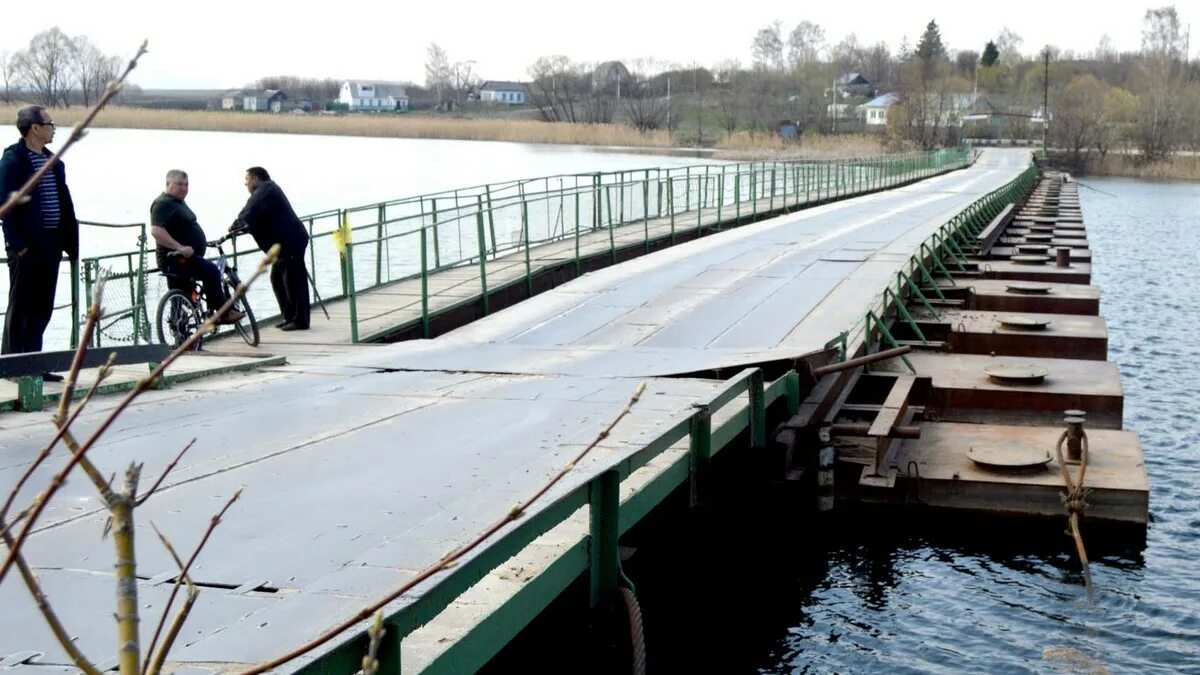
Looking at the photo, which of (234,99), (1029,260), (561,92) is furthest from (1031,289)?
(234,99)

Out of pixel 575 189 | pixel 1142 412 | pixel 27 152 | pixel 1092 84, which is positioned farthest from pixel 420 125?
pixel 27 152

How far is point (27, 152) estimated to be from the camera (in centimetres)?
1032

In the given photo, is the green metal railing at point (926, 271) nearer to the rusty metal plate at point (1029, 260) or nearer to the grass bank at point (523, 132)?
the rusty metal plate at point (1029, 260)

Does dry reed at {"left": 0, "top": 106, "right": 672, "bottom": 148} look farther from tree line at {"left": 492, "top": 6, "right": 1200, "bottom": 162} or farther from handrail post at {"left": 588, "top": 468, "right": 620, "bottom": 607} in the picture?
handrail post at {"left": 588, "top": 468, "right": 620, "bottom": 607}

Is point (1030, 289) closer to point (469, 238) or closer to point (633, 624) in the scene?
Result: point (469, 238)

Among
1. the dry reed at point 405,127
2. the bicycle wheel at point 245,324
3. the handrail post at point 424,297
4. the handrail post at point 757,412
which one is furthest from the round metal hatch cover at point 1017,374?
the dry reed at point 405,127

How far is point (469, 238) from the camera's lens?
22906 millimetres

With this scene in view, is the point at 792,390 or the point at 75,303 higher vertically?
the point at 75,303

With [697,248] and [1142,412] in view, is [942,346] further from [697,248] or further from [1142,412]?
[697,248]

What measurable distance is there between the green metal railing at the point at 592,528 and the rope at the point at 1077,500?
2825 millimetres

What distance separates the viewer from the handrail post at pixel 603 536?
637cm

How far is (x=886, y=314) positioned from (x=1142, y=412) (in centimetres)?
612

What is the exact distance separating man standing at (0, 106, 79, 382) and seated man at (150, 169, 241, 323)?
98.6 inches

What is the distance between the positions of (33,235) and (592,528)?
612 cm
